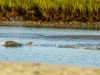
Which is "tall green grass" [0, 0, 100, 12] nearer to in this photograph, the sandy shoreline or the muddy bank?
the muddy bank

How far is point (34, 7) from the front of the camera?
158 feet

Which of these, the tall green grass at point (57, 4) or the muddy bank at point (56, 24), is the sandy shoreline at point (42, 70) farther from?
the tall green grass at point (57, 4)

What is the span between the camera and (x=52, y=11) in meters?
47.2

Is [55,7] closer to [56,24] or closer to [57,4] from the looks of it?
[57,4]

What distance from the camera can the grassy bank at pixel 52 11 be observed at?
46.2 meters

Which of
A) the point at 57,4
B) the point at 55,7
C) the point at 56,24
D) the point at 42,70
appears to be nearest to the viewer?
the point at 42,70

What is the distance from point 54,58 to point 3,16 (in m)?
30.3

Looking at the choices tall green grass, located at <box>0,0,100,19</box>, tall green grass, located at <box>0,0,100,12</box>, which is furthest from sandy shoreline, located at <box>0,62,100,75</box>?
tall green grass, located at <box>0,0,100,12</box>

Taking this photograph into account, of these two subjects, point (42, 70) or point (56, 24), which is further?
point (56, 24)

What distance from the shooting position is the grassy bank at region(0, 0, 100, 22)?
46.2 m

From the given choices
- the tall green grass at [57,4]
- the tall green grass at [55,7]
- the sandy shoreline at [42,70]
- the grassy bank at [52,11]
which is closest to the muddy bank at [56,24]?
the grassy bank at [52,11]

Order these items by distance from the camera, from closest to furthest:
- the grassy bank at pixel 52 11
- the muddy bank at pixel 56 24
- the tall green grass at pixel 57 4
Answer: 1. the muddy bank at pixel 56 24
2. the grassy bank at pixel 52 11
3. the tall green grass at pixel 57 4

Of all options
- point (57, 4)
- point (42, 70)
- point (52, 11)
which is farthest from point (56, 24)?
point (42, 70)

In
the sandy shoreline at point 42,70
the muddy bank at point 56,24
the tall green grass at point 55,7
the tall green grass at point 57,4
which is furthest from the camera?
the tall green grass at point 57,4
